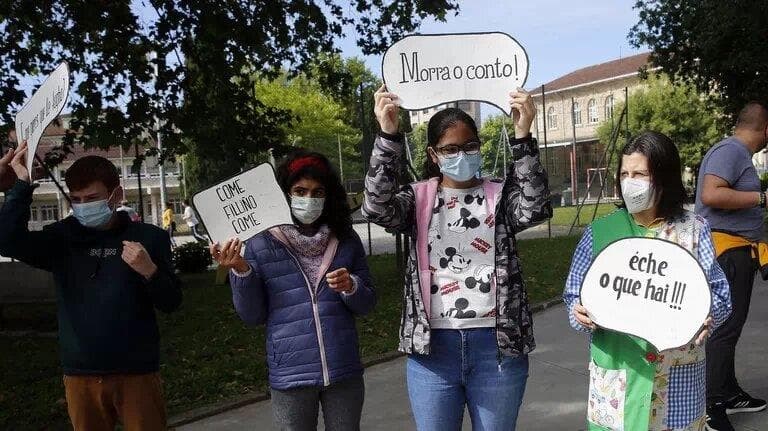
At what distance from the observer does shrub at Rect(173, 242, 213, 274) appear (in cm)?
1592

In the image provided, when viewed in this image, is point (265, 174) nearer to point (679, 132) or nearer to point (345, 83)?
point (345, 83)

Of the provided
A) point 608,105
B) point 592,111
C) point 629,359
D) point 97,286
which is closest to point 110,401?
point 97,286

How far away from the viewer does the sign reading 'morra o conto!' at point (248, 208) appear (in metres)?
2.78

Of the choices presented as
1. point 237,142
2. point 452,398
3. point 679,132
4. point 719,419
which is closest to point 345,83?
point 237,142

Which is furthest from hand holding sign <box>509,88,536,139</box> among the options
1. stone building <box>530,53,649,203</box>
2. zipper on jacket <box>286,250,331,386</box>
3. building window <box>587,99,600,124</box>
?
building window <box>587,99,600,124</box>

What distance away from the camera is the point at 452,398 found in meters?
2.75

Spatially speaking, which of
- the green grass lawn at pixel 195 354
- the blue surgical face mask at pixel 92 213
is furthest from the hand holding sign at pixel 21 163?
the green grass lawn at pixel 195 354

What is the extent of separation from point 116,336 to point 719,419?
10.7 ft

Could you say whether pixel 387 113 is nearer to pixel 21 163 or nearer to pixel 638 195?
pixel 638 195

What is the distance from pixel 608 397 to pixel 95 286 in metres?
2.07

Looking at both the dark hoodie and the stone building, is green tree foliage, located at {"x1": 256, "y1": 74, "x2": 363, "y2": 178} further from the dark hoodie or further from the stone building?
the dark hoodie

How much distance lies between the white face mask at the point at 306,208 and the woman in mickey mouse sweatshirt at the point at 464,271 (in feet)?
0.84

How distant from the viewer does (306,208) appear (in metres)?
2.87

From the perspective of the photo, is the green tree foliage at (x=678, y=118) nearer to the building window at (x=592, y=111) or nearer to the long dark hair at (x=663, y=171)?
the building window at (x=592, y=111)
